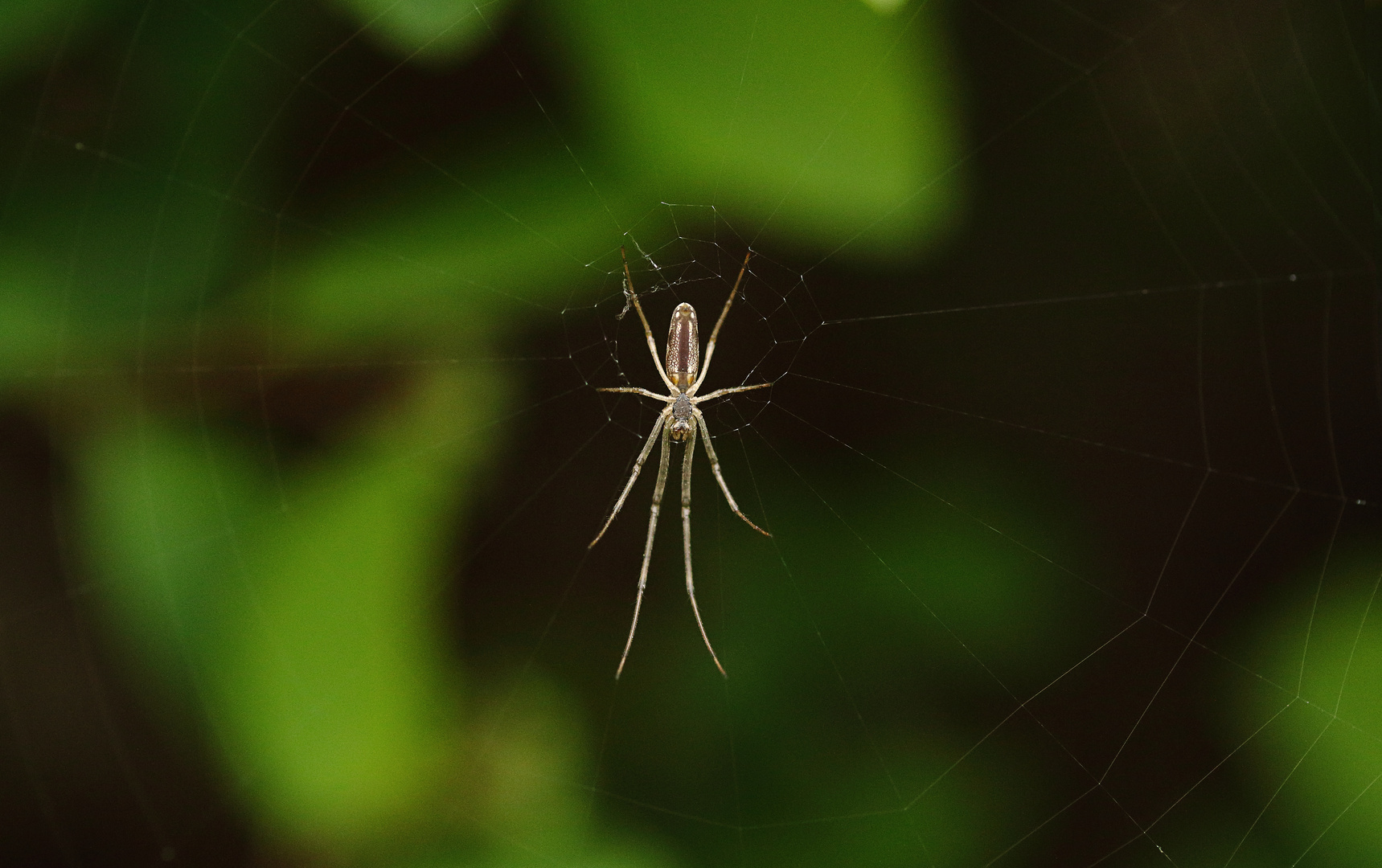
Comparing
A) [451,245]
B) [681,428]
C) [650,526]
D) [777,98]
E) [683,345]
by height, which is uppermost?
[777,98]

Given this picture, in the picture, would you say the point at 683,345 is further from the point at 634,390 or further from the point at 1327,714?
the point at 1327,714

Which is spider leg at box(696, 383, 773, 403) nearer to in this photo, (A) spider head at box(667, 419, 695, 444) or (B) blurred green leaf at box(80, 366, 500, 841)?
(A) spider head at box(667, 419, 695, 444)

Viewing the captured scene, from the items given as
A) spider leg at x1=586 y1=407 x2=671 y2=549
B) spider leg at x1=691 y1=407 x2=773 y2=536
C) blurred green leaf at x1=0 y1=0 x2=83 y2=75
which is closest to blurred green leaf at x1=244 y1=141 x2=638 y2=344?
blurred green leaf at x1=0 y1=0 x2=83 y2=75

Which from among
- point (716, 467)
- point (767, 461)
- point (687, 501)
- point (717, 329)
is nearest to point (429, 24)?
point (717, 329)

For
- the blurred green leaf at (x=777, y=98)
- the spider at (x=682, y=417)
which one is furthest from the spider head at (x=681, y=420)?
the blurred green leaf at (x=777, y=98)

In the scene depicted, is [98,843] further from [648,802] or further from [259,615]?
[648,802]

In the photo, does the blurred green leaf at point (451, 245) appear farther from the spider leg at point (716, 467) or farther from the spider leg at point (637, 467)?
the spider leg at point (637, 467)
